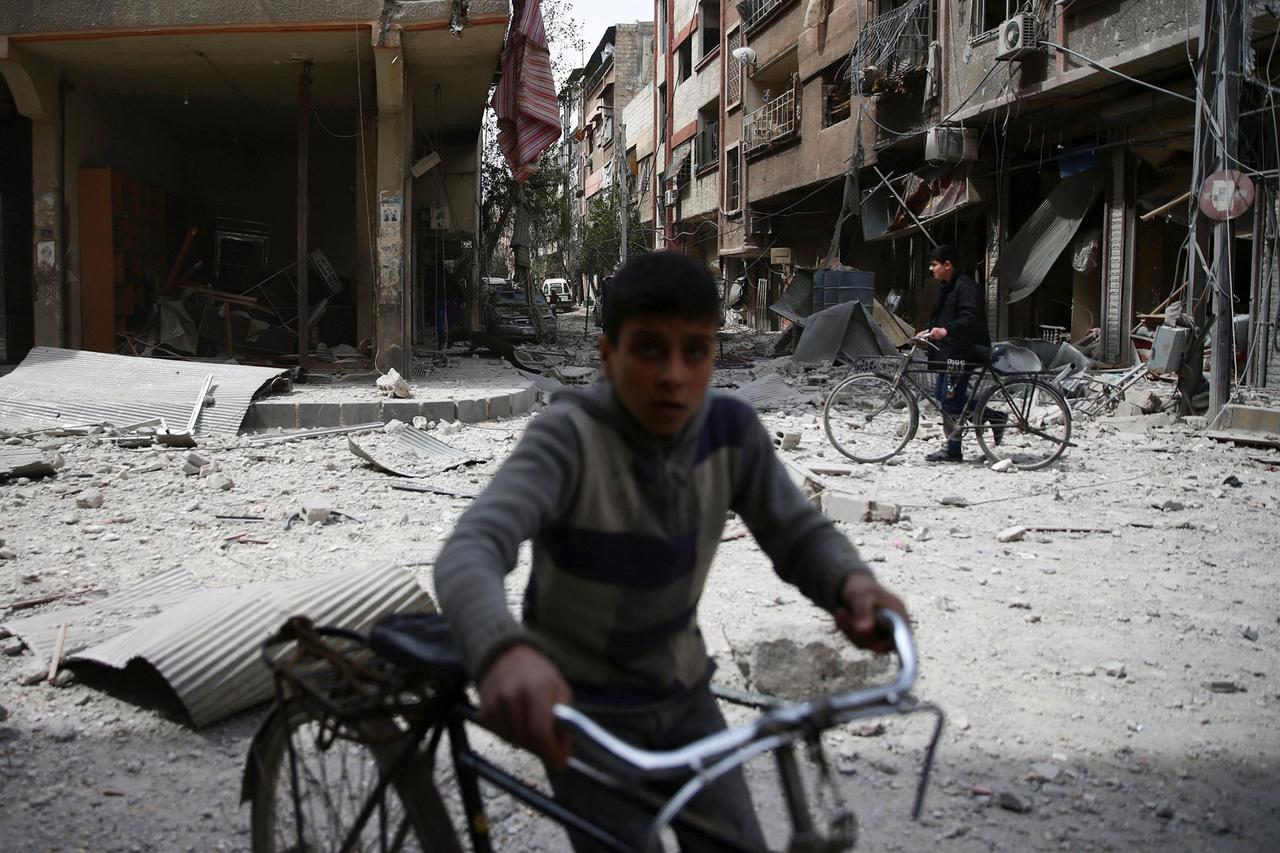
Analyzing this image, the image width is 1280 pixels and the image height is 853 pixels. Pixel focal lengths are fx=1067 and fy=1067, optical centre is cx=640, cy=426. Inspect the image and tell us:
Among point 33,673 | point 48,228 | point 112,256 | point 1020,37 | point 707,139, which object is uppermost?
point 707,139

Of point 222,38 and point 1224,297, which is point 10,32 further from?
point 1224,297

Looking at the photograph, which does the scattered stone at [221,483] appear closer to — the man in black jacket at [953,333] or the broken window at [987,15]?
the man in black jacket at [953,333]

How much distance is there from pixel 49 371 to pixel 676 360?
10056mm

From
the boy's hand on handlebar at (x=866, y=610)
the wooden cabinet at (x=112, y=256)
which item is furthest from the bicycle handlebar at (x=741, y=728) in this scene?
the wooden cabinet at (x=112, y=256)

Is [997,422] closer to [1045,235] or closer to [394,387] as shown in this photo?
[394,387]

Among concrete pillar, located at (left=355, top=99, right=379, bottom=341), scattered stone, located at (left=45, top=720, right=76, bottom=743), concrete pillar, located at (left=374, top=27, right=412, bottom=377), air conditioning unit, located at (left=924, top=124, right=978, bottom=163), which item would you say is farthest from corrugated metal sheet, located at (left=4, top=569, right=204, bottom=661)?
air conditioning unit, located at (left=924, top=124, right=978, bottom=163)

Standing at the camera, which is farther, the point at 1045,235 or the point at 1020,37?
the point at 1045,235

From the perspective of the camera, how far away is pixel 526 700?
1241mm

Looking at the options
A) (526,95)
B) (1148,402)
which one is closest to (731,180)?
(526,95)

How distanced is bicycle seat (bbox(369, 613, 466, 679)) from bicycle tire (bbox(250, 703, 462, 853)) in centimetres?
12

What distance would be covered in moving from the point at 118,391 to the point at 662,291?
9.29 m

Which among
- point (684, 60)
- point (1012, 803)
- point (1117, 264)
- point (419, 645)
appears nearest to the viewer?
point (419, 645)

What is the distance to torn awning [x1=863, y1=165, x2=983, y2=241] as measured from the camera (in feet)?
60.2

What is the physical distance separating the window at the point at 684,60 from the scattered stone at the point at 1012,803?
3528cm
